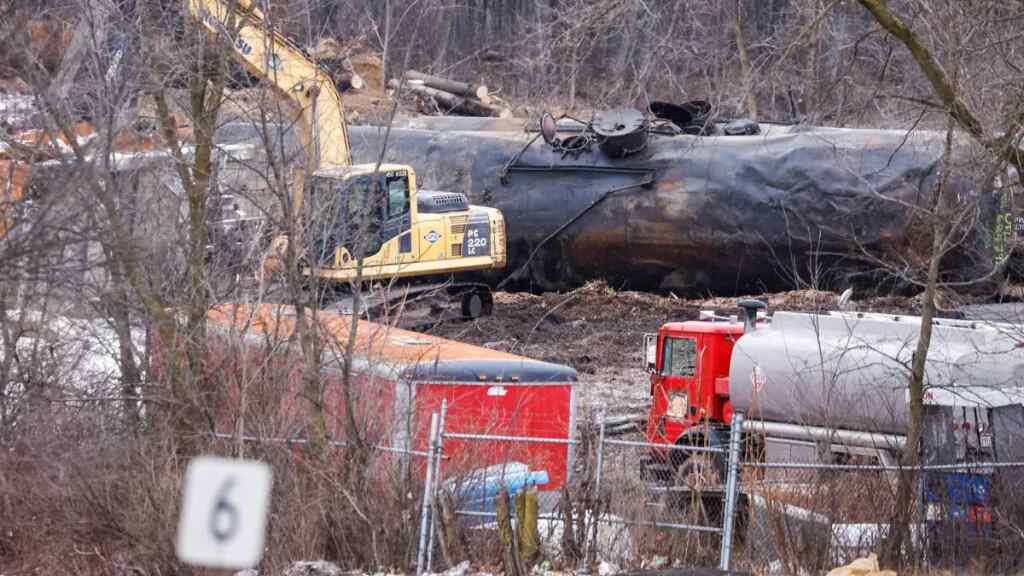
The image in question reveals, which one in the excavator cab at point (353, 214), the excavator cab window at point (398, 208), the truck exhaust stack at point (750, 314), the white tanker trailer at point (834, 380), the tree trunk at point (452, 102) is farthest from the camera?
the tree trunk at point (452, 102)

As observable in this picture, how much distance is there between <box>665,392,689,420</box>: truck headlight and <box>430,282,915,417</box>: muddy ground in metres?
2.20

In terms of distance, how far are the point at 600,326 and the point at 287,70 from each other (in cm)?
717

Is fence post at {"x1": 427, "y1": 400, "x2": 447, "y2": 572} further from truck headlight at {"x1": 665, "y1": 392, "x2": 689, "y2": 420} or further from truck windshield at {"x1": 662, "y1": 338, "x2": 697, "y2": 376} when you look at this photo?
truck windshield at {"x1": 662, "y1": 338, "x2": 697, "y2": 376}

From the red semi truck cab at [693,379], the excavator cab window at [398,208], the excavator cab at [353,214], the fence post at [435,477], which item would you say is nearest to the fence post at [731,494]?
the fence post at [435,477]

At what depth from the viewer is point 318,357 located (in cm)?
999

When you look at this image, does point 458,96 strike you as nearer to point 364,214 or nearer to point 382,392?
point 364,214

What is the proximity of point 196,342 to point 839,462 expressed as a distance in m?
5.44

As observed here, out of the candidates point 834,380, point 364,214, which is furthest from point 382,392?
point 834,380

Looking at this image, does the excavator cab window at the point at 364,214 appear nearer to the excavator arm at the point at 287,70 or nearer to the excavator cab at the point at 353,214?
the excavator cab at the point at 353,214

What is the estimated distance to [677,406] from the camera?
1323 cm

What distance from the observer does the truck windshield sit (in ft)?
43.6

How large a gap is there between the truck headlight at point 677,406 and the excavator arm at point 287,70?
14.1ft

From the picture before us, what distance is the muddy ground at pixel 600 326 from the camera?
57.6 feet

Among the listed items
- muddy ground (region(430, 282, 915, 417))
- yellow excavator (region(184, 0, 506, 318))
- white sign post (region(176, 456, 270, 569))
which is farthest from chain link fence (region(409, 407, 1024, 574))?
muddy ground (region(430, 282, 915, 417))
